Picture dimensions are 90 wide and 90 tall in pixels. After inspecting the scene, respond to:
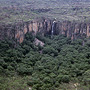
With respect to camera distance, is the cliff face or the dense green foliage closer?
the dense green foliage

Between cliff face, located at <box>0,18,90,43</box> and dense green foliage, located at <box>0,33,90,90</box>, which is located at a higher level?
cliff face, located at <box>0,18,90,43</box>

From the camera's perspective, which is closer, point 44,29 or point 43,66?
point 43,66

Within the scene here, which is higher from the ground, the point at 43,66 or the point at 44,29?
the point at 44,29

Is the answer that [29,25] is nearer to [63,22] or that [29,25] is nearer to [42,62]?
[63,22]

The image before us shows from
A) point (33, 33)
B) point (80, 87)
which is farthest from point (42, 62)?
point (33, 33)
